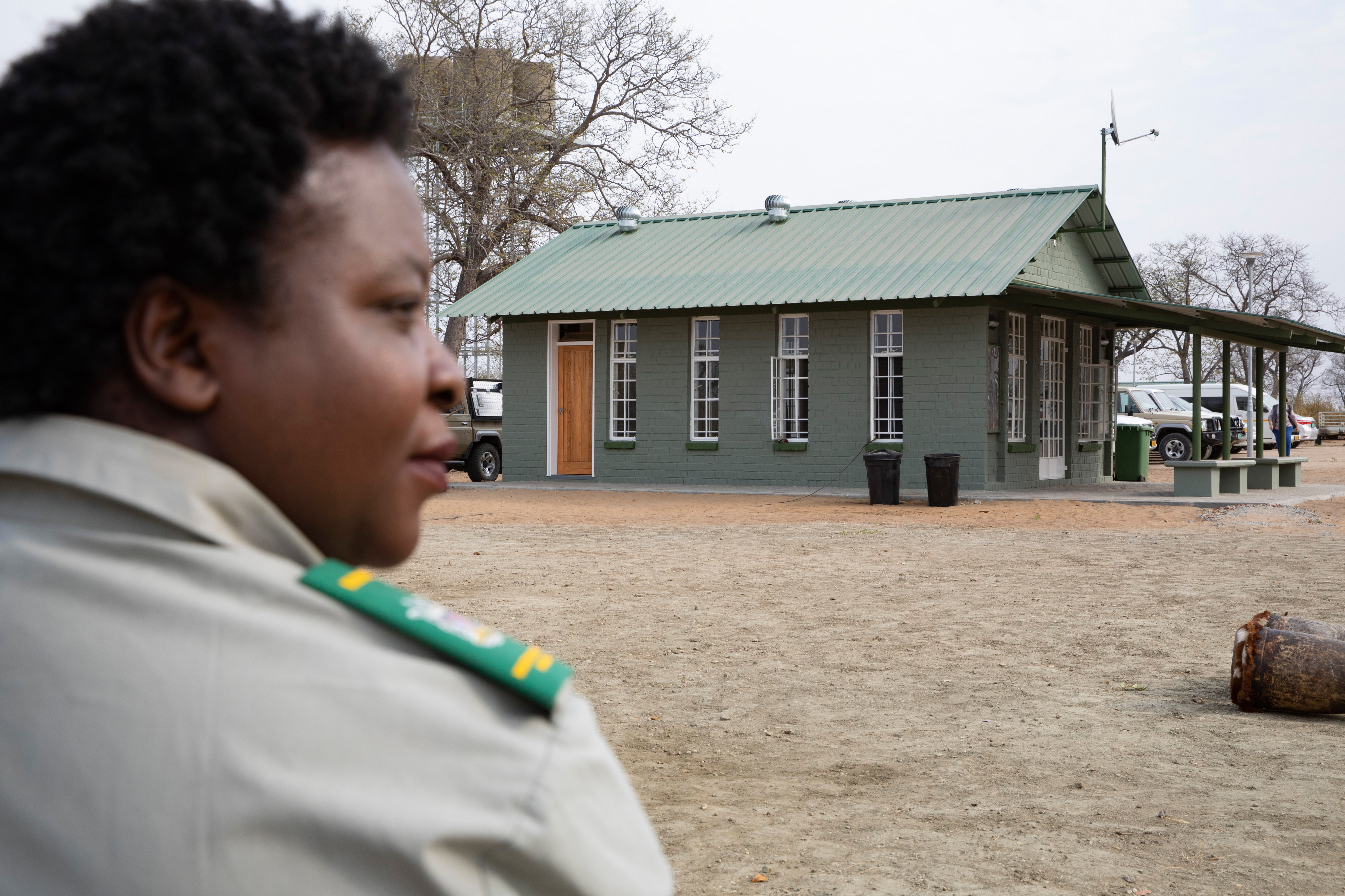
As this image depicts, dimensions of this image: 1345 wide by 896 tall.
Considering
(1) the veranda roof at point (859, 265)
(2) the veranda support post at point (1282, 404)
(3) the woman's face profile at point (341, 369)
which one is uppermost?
(1) the veranda roof at point (859, 265)

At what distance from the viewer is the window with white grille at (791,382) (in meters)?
20.0

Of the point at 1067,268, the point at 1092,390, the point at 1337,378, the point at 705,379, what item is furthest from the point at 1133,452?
the point at 1337,378

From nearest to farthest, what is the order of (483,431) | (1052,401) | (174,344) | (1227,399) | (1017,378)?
(174,344)
(1227,399)
(1017,378)
(1052,401)
(483,431)

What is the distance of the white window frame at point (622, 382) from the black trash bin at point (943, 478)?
6455 millimetres

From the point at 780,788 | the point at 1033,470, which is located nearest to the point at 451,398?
the point at 780,788

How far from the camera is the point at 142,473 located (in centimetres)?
72

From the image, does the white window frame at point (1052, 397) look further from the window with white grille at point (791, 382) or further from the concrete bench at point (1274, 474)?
the window with white grille at point (791, 382)

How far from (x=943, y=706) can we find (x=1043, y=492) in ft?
46.0

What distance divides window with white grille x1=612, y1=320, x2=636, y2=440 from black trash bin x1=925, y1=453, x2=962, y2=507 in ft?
21.3

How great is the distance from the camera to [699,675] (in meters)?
6.29

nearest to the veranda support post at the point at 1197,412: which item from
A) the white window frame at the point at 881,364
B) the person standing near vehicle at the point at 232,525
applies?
the white window frame at the point at 881,364

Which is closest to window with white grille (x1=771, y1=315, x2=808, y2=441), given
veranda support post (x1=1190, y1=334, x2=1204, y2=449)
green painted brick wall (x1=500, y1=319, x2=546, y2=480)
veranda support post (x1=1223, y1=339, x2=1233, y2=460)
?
green painted brick wall (x1=500, y1=319, x2=546, y2=480)

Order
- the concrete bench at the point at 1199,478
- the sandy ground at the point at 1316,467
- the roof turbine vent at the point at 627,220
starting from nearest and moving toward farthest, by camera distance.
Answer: the concrete bench at the point at 1199,478 → the sandy ground at the point at 1316,467 → the roof turbine vent at the point at 627,220

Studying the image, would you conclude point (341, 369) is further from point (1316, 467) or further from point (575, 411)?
point (1316, 467)
